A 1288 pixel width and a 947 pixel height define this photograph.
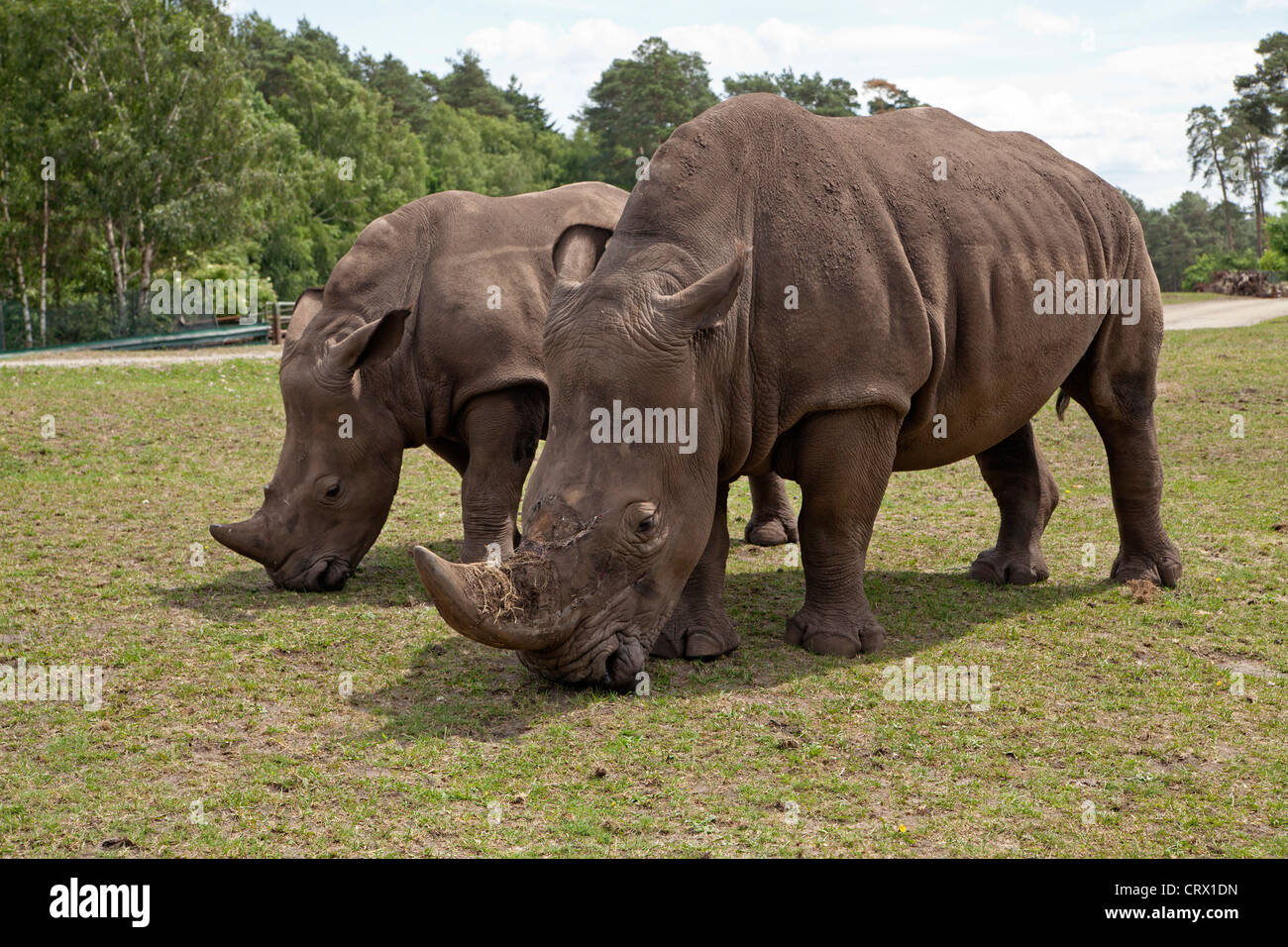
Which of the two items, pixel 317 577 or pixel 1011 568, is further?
pixel 1011 568

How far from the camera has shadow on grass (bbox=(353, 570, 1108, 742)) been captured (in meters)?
6.08

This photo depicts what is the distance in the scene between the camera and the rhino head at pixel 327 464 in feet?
27.5

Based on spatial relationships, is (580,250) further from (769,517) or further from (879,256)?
→ (769,517)

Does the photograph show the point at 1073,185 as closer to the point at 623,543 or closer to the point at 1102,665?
the point at 1102,665

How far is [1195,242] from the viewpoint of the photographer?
8881 cm

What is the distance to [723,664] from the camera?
22.5ft

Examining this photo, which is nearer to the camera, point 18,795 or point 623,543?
point 18,795

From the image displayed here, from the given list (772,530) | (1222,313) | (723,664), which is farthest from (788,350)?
(1222,313)

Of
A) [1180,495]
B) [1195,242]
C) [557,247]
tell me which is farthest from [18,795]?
[1195,242]

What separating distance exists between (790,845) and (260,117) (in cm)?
5029

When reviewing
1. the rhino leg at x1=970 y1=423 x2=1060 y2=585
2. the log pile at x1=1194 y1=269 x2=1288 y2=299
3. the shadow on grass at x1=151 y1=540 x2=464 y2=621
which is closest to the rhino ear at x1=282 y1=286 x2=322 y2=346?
the shadow on grass at x1=151 y1=540 x2=464 y2=621

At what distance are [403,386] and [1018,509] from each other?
4232 millimetres

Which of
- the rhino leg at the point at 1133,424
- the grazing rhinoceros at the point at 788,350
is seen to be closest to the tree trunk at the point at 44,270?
the grazing rhinoceros at the point at 788,350

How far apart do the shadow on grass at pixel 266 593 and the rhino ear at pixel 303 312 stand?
1.69 meters
